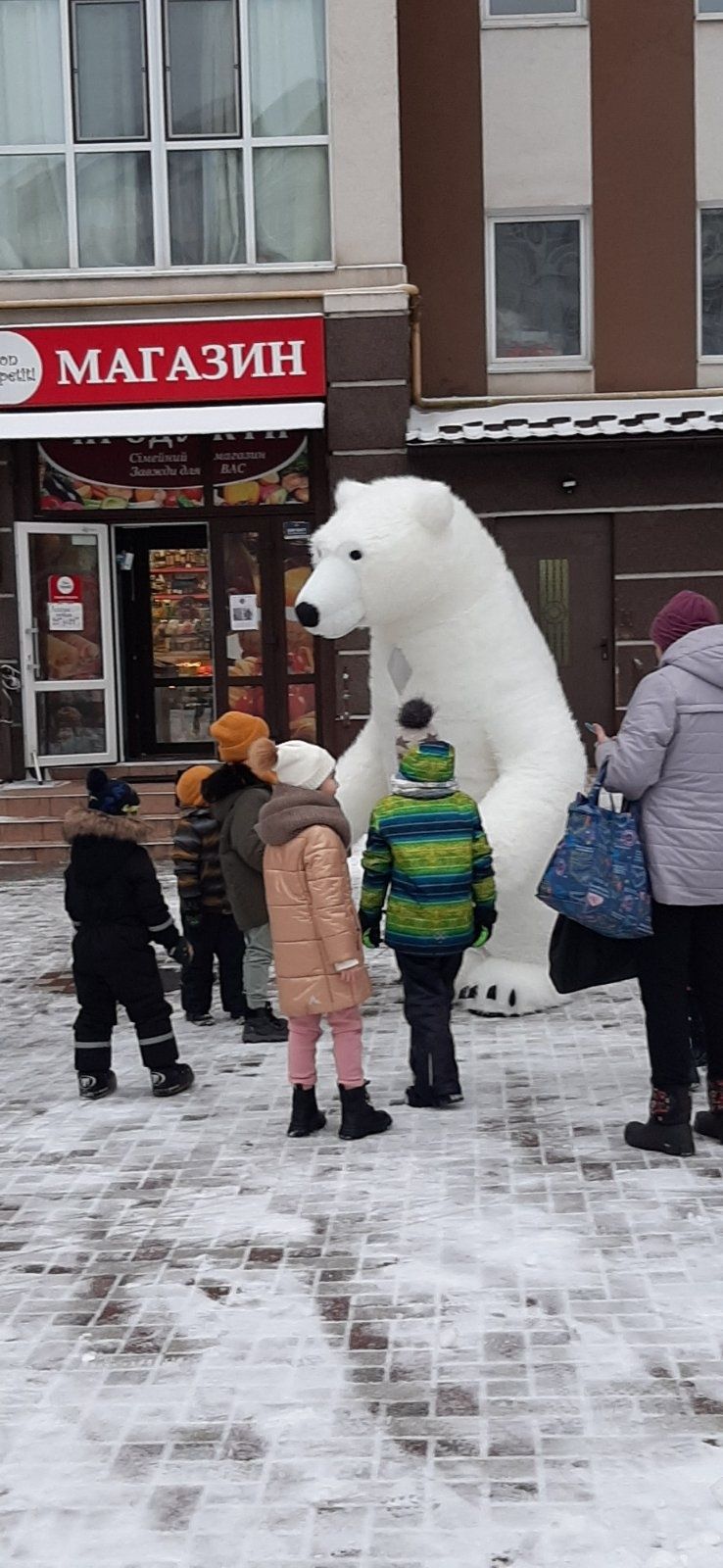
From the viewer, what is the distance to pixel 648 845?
5.21 metres

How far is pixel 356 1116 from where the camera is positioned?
566 centimetres

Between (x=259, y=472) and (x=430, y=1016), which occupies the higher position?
(x=259, y=472)

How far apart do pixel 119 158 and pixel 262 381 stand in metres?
2.17

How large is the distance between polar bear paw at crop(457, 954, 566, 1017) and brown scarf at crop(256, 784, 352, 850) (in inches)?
68.7

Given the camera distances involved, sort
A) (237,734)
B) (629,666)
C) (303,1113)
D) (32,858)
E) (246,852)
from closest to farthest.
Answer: (303,1113) < (246,852) < (237,734) < (32,858) < (629,666)

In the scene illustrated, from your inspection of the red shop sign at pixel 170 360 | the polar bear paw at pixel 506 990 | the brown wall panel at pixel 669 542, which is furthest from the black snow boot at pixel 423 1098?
the brown wall panel at pixel 669 542

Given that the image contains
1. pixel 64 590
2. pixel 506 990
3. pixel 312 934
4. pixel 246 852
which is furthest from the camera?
pixel 64 590

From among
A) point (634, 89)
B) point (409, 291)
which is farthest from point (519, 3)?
point (409, 291)

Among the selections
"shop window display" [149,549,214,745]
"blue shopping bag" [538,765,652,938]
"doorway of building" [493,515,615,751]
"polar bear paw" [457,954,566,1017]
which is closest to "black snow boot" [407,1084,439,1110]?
"blue shopping bag" [538,765,652,938]

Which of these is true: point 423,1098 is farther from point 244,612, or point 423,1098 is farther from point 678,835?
point 244,612

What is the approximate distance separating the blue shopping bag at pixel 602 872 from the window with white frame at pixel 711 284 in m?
10.3

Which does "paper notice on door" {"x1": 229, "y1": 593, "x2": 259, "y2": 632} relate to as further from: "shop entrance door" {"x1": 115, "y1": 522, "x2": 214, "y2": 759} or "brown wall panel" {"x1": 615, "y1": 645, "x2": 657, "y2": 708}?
"brown wall panel" {"x1": 615, "y1": 645, "x2": 657, "y2": 708}

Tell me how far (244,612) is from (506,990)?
7.26 metres

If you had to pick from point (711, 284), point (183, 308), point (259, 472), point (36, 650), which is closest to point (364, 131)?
point (183, 308)
